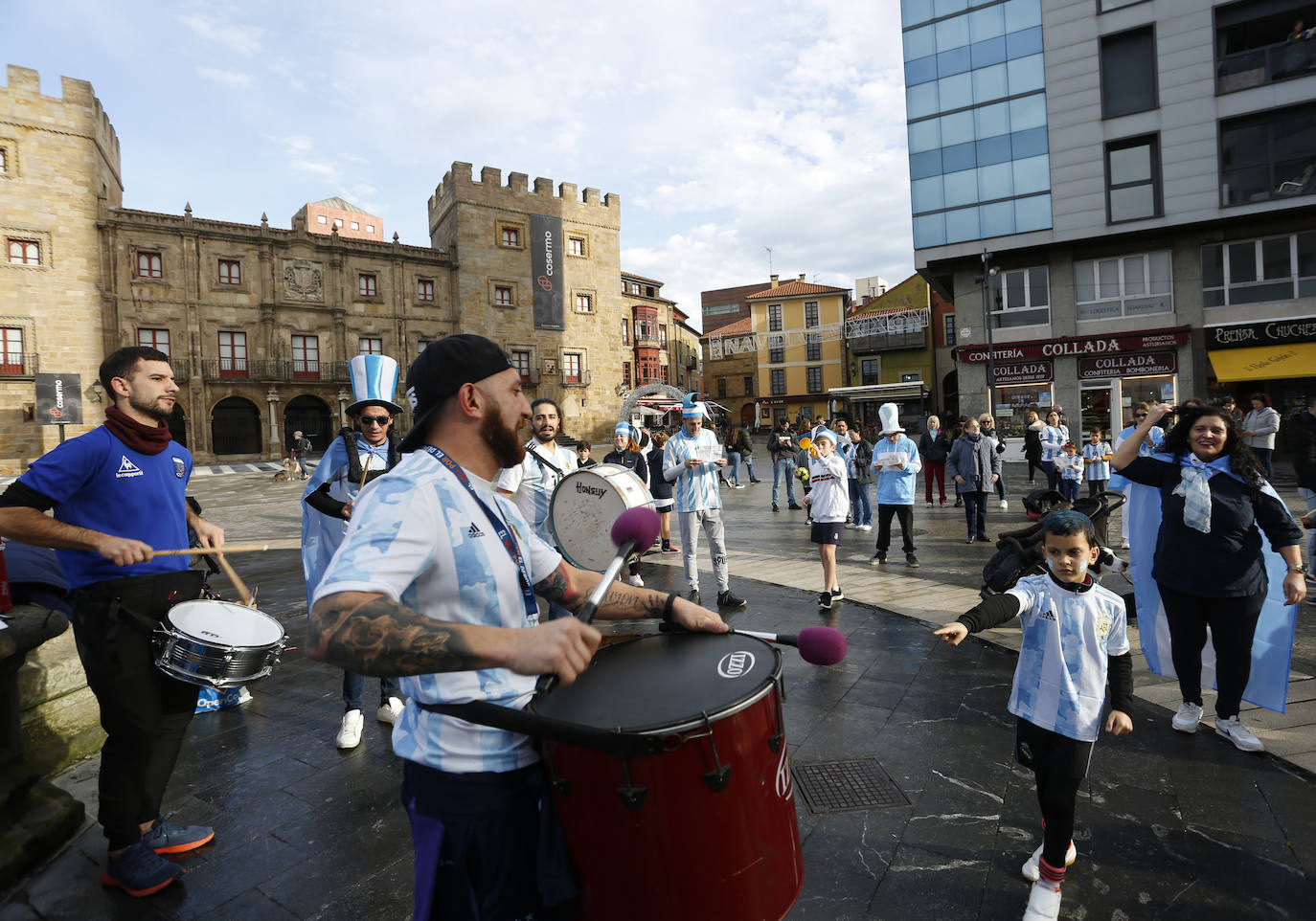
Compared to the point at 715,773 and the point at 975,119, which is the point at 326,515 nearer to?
the point at 715,773

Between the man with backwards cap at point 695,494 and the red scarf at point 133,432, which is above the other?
the red scarf at point 133,432

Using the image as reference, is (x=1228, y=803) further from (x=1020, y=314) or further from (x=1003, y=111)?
(x=1003, y=111)

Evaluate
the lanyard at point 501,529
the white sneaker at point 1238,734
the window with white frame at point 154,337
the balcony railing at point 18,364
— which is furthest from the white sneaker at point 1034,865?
the window with white frame at point 154,337

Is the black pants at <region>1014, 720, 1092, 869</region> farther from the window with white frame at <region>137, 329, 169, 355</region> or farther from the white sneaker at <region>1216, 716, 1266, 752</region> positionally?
the window with white frame at <region>137, 329, 169, 355</region>

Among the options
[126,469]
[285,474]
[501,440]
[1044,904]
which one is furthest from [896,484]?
[285,474]

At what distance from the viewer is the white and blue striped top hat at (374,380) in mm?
4715

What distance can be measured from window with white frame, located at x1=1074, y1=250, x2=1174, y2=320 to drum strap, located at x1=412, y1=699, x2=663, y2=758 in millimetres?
26558

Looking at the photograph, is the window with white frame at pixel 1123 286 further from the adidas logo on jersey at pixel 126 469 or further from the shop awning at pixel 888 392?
the adidas logo on jersey at pixel 126 469

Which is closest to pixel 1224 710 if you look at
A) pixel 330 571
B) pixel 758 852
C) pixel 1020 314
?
pixel 758 852

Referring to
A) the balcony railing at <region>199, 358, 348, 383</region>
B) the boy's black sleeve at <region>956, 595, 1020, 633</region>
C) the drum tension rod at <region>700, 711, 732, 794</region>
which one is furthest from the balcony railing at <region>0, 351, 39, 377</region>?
the drum tension rod at <region>700, 711, 732, 794</region>

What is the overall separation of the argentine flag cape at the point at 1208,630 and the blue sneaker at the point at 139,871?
17.9 ft

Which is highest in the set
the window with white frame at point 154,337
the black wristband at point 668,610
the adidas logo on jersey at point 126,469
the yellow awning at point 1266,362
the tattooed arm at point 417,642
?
the window with white frame at point 154,337

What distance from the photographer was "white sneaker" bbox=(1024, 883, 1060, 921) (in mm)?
2523

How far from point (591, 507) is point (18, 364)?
115 feet
